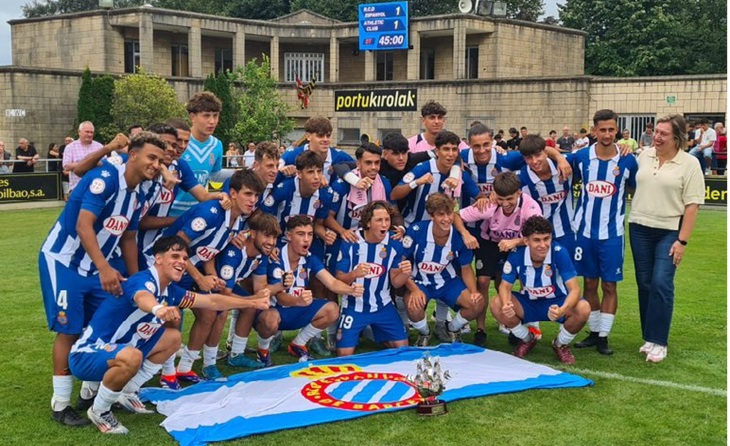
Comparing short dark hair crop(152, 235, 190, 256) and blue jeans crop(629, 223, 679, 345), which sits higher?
short dark hair crop(152, 235, 190, 256)

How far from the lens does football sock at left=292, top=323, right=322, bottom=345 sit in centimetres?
719

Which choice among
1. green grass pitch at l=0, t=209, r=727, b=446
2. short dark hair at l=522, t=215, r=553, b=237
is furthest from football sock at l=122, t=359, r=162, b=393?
short dark hair at l=522, t=215, r=553, b=237

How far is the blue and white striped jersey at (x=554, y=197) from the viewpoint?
303 inches

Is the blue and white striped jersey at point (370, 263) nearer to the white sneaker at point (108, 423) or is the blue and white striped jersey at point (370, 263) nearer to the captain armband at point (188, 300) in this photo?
the captain armband at point (188, 300)

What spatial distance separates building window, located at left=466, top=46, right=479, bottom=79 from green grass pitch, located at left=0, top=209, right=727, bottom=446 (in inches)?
1298

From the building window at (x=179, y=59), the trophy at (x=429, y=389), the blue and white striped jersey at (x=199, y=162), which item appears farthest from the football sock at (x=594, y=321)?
the building window at (x=179, y=59)

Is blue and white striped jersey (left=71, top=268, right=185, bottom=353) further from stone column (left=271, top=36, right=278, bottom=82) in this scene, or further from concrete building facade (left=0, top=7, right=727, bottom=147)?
stone column (left=271, top=36, right=278, bottom=82)

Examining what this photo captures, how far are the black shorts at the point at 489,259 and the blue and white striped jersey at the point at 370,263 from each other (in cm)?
101

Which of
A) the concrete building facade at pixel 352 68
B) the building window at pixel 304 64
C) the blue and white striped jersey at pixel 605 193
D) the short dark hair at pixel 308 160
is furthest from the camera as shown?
the building window at pixel 304 64

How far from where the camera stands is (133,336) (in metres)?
5.51

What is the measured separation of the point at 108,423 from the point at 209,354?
55.1 inches

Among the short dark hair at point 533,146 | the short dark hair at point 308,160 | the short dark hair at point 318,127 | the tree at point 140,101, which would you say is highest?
the tree at point 140,101

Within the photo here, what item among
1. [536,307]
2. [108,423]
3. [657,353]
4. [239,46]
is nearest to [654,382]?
[657,353]

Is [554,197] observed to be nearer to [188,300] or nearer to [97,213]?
[188,300]
